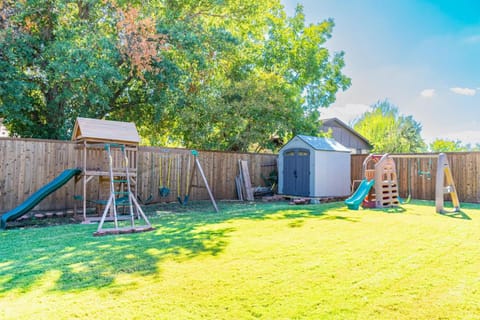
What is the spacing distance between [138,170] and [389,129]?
23.5 meters

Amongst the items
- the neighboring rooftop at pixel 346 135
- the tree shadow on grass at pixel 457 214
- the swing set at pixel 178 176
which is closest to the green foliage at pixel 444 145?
the neighboring rooftop at pixel 346 135

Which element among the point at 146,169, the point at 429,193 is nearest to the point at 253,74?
the point at 146,169

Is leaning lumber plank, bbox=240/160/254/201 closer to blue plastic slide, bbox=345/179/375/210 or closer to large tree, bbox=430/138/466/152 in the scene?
blue plastic slide, bbox=345/179/375/210

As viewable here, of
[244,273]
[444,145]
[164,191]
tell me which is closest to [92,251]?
[244,273]

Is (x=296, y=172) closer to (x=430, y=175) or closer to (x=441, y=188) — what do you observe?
(x=441, y=188)

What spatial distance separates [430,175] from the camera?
10.2m

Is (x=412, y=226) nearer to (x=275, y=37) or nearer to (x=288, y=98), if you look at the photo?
(x=288, y=98)

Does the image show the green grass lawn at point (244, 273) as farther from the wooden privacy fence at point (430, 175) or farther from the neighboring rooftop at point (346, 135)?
the neighboring rooftop at point (346, 135)

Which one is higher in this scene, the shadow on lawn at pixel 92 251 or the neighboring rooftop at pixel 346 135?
the neighboring rooftop at pixel 346 135

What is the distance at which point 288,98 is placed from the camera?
41.9 feet

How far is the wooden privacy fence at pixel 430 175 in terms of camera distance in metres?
9.59

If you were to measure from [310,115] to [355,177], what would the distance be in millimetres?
3642

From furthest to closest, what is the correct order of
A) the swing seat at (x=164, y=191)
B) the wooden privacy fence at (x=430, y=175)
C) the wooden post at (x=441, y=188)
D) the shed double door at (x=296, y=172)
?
the shed double door at (x=296, y=172) → the wooden privacy fence at (x=430, y=175) → the swing seat at (x=164, y=191) → the wooden post at (x=441, y=188)

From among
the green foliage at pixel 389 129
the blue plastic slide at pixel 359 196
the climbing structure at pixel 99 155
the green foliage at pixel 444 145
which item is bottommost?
the blue plastic slide at pixel 359 196
